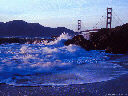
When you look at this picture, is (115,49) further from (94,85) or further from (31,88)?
(31,88)

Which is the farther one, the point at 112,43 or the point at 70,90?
the point at 112,43

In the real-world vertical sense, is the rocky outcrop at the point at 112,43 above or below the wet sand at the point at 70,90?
above

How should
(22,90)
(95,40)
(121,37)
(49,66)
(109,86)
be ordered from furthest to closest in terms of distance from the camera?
1. (95,40)
2. (121,37)
3. (49,66)
4. (109,86)
5. (22,90)

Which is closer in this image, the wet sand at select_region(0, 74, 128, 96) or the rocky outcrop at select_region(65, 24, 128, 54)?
the wet sand at select_region(0, 74, 128, 96)

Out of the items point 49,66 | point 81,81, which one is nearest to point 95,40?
point 49,66

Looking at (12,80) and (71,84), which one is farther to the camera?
(12,80)

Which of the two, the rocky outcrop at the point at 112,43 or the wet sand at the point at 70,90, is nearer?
the wet sand at the point at 70,90

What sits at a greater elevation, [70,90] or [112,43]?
[112,43]

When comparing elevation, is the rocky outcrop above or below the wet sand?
above
